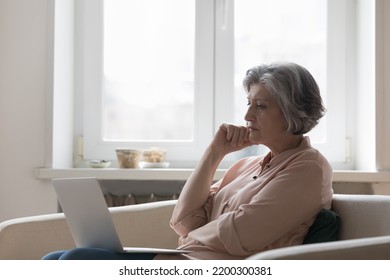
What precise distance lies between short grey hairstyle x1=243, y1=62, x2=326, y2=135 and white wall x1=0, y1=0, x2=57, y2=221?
1.36m

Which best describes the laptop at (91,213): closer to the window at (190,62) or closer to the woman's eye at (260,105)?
the woman's eye at (260,105)

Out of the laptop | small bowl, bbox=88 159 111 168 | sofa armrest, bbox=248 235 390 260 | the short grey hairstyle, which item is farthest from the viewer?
small bowl, bbox=88 159 111 168

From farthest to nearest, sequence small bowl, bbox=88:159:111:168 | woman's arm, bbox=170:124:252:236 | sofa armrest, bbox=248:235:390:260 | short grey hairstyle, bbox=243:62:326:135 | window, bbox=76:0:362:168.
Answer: window, bbox=76:0:362:168 → small bowl, bbox=88:159:111:168 → woman's arm, bbox=170:124:252:236 → short grey hairstyle, bbox=243:62:326:135 → sofa armrest, bbox=248:235:390:260

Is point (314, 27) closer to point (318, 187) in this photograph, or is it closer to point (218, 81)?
point (218, 81)

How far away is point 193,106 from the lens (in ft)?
10.4

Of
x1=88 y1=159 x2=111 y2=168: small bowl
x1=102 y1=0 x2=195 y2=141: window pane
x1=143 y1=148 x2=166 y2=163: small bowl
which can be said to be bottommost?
x1=88 y1=159 x2=111 y2=168: small bowl

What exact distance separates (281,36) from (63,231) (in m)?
1.58

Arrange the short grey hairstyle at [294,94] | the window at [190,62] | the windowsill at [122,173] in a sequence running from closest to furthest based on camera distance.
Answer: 1. the short grey hairstyle at [294,94]
2. the windowsill at [122,173]
3. the window at [190,62]

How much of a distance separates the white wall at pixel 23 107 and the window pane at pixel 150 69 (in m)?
0.38

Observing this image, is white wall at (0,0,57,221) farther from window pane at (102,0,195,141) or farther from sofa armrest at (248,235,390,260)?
sofa armrest at (248,235,390,260)

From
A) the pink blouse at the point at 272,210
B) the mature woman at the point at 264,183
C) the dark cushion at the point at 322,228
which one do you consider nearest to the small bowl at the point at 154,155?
the mature woman at the point at 264,183

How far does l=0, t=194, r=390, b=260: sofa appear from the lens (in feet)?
6.16

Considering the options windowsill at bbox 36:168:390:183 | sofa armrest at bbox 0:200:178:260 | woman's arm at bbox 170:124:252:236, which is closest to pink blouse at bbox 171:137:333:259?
woman's arm at bbox 170:124:252:236

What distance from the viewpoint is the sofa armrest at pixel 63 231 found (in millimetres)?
2133
